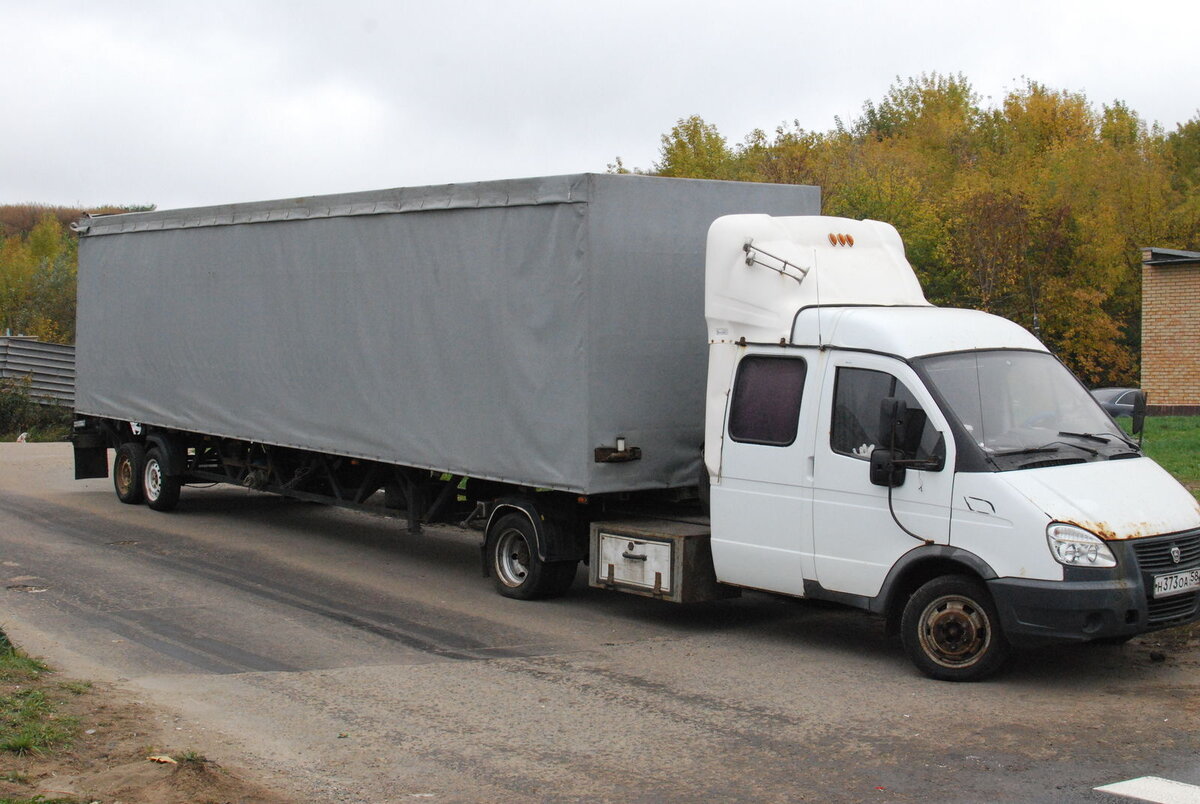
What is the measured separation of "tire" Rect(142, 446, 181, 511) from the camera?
53.5ft

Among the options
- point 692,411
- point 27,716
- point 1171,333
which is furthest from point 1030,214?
point 27,716

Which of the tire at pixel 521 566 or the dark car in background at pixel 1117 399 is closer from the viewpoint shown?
the tire at pixel 521 566

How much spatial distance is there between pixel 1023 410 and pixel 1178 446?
14330 mm

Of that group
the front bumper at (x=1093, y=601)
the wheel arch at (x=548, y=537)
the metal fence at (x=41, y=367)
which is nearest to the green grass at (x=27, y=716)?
the wheel arch at (x=548, y=537)

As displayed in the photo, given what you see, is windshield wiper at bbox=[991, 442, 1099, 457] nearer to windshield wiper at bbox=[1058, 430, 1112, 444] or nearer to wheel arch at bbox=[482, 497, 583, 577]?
windshield wiper at bbox=[1058, 430, 1112, 444]

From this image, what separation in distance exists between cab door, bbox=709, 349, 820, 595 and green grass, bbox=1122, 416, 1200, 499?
752 centimetres

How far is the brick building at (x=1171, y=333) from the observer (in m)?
32.5

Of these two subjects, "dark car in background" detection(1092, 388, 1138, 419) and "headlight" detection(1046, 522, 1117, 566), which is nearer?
"headlight" detection(1046, 522, 1117, 566)

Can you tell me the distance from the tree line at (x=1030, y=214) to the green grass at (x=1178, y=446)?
11.8 metres

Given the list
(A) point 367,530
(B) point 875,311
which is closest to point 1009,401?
(B) point 875,311

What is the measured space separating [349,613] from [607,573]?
2.18 m

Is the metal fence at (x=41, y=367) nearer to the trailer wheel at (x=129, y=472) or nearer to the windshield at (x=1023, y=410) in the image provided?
the trailer wheel at (x=129, y=472)

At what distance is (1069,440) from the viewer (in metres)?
8.55

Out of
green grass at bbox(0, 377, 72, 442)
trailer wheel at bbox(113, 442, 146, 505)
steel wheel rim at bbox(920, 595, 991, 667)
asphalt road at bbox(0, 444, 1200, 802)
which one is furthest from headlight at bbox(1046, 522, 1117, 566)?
green grass at bbox(0, 377, 72, 442)
